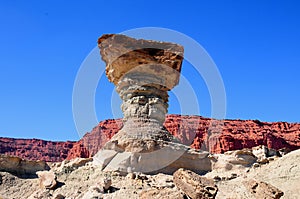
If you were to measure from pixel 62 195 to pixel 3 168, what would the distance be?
5387 mm

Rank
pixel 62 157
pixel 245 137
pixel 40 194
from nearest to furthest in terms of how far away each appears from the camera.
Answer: pixel 40 194, pixel 245 137, pixel 62 157

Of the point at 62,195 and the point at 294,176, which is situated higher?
the point at 294,176

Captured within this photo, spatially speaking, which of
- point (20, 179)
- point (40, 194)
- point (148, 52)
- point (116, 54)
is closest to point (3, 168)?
point (20, 179)

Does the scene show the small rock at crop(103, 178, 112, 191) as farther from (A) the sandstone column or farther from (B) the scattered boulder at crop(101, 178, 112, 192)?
(A) the sandstone column

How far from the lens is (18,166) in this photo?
18.6 meters

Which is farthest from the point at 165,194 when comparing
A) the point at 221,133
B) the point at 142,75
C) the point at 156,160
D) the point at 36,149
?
the point at 36,149

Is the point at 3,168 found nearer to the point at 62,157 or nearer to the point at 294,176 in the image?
the point at 294,176

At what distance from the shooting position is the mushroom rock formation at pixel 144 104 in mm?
18781

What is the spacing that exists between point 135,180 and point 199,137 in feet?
239

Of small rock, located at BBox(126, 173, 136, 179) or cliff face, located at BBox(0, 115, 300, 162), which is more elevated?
cliff face, located at BBox(0, 115, 300, 162)

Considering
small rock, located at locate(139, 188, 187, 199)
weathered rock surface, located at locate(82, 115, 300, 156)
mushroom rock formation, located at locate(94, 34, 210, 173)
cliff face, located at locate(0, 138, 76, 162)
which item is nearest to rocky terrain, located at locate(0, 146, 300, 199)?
small rock, located at locate(139, 188, 187, 199)

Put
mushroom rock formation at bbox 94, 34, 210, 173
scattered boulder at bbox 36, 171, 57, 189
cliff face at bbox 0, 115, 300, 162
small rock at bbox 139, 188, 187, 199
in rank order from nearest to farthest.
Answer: small rock at bbox 139, 188, 187, 199
scattered boulder at bbox 36, 171, 57, 189
mushroom rock formation at bbox 94, 34, 210, 173
cliff face at bbox 0, 115, 300, 162

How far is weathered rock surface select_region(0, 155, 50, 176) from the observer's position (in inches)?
720

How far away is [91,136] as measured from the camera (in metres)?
96.1
